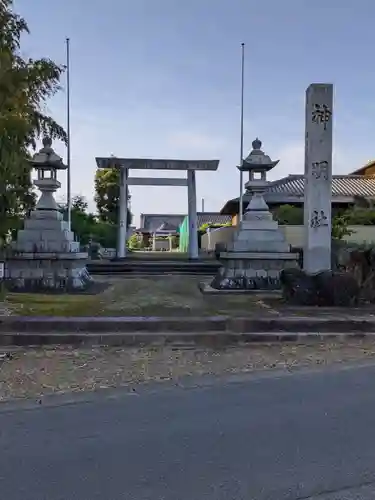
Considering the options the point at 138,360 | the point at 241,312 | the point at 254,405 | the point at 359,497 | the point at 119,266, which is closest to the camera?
the point at 359,497

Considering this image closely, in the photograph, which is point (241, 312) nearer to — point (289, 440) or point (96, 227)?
point (289, 440)

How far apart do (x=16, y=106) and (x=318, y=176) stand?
6.69 metres

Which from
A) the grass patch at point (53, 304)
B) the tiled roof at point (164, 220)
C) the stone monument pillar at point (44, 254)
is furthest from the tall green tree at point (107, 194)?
the grass patch at point (53, 304)

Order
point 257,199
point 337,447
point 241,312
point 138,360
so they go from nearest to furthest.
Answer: point 337,447 → point 138,360 → point 241,312 → point 257,199

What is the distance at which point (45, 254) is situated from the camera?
12680 mm

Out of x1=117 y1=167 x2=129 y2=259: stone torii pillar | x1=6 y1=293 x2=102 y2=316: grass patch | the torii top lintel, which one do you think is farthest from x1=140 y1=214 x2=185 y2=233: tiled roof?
x1=6 y1=293 x2=102 y2=316: grass patch

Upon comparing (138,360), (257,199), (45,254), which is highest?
(257,199)

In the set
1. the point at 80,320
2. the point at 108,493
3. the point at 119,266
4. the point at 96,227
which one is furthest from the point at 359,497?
the point at 96,227

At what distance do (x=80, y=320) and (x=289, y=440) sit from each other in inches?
181

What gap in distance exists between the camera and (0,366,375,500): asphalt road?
10.2 ft

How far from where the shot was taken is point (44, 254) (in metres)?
12.7

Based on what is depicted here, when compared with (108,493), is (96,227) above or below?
above

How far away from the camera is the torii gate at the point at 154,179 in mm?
20859

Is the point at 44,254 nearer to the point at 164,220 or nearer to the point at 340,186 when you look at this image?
the point at 340,186
